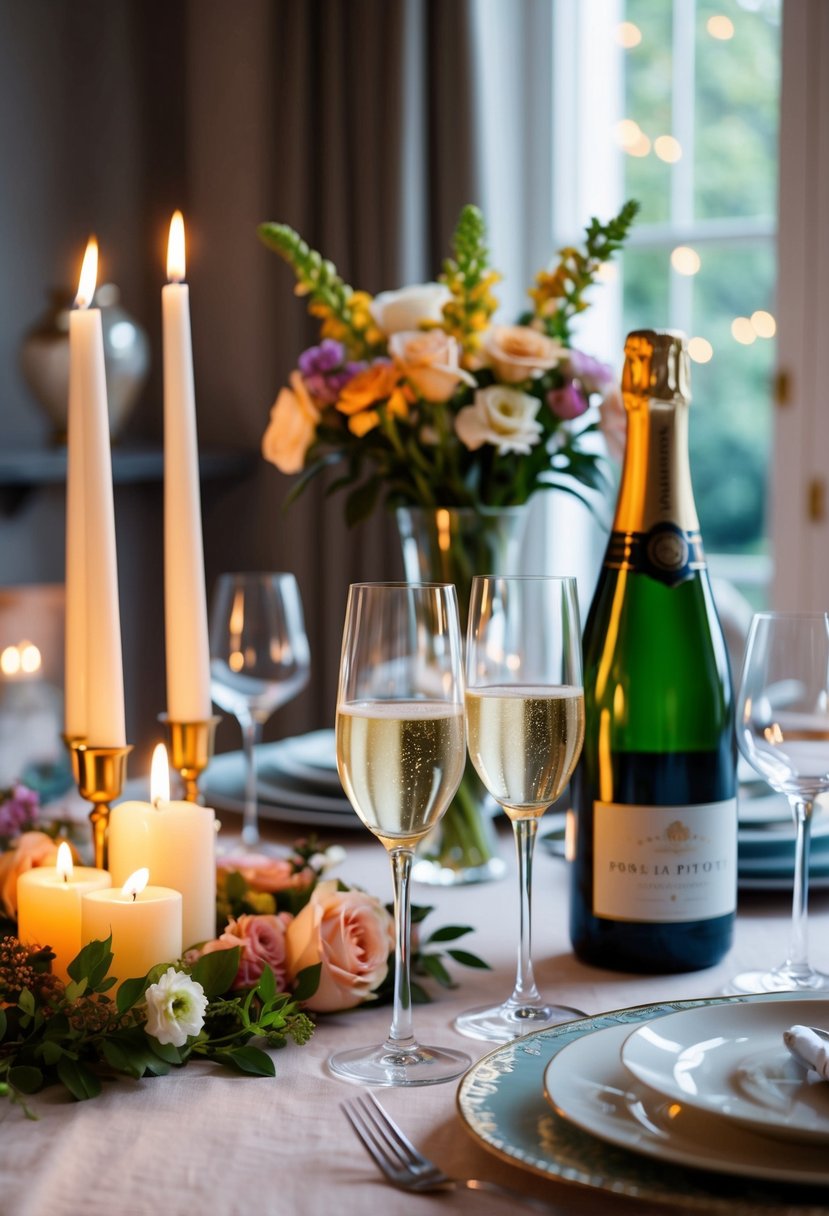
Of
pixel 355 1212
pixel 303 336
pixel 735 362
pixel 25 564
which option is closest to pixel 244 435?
pixel 303 336

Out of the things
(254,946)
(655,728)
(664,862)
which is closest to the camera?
(254,946)

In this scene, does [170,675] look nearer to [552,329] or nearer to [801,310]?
[552,329]

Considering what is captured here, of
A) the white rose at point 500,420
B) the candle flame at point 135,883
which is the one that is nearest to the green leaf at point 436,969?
the candle flame at point 135,883

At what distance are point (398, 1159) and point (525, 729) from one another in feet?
0.87

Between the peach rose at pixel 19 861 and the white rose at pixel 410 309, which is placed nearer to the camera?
the peach rose at pixel 19 861

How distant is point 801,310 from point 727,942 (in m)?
2.22

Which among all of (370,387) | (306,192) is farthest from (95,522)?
(306,192)

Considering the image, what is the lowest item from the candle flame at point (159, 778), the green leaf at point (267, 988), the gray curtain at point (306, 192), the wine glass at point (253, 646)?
the green leaf at point (267, 988)

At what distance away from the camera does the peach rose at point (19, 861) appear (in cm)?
88

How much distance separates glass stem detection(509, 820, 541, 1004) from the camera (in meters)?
0.81

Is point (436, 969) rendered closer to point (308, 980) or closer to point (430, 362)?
point (308, 980)

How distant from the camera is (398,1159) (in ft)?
2.02

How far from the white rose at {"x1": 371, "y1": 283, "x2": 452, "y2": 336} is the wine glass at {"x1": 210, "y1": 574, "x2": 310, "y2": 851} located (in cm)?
28

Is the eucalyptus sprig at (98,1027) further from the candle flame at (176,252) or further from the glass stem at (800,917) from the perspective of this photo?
the candle flame at (176,252)
